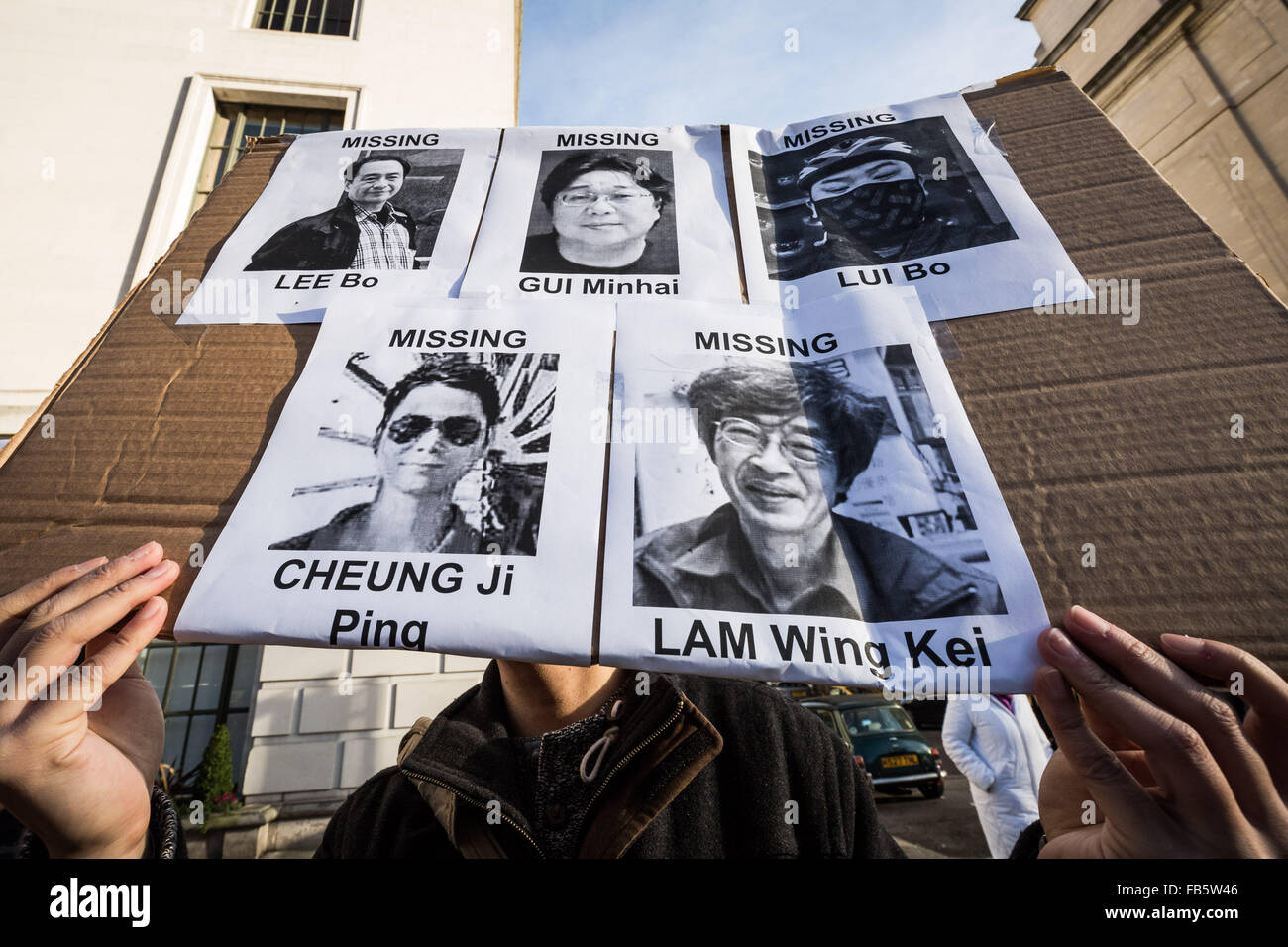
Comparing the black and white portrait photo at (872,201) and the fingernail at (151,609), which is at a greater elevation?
the black and white portrait photo at (872,201)

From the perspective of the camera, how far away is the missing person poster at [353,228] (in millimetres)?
897

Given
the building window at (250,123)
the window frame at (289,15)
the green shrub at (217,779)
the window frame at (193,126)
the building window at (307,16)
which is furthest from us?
the building window at (307,16)

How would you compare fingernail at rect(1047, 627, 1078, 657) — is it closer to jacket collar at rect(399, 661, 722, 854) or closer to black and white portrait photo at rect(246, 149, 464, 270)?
jacket collar at rect(399, 661, 722, 854)

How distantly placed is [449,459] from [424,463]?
0.03 metres

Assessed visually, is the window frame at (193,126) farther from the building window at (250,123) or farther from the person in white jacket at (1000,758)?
the person in white jacket at (1000,758)

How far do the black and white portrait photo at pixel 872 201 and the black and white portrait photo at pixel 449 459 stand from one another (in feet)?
1.51

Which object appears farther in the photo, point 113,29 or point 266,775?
point 113,29

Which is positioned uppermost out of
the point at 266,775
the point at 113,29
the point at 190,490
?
the point at 113,29

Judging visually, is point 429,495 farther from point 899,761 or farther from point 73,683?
point 899,761

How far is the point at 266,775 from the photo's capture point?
483 cm

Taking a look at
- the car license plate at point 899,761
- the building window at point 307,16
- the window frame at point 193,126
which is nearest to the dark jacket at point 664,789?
the window frame at point 193,126
